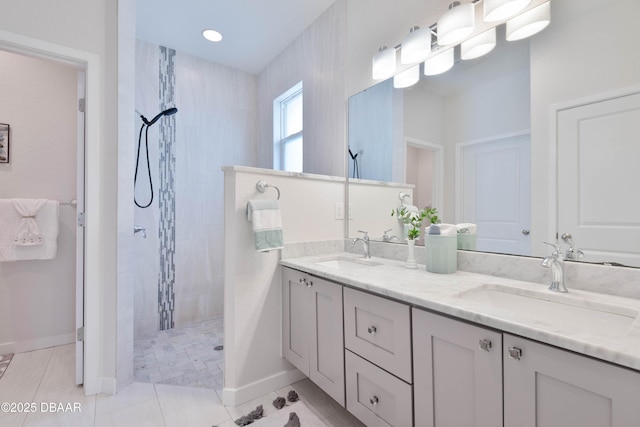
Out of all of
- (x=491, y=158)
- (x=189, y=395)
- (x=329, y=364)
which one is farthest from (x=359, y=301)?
(x=189, y=395)

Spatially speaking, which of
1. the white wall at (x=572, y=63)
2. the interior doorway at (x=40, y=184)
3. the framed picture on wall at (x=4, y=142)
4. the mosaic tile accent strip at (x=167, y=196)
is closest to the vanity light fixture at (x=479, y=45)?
the white wall at (x=572, y=63)

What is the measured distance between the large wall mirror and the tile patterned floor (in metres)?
1.30

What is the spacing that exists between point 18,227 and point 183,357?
1.58m

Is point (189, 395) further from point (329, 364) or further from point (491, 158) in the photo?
point (491, 158)

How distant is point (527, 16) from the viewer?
50.4 inches

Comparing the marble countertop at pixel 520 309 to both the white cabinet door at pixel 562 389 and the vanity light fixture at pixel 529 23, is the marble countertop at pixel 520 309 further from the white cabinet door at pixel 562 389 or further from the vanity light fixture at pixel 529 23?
the vanity light fixture at pixel 529 23

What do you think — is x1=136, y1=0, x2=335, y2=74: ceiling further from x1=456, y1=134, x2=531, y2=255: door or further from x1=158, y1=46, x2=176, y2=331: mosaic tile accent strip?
x1=456, y1=134, x2=531, y2=255: door

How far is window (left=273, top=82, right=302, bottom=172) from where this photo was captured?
9.68 ft

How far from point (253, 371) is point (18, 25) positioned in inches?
94.3

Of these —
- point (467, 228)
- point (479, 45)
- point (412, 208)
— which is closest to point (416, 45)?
point (479, 45)

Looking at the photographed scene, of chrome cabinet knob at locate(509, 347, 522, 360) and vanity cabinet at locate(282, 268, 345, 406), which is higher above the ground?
chrome cabinet knob at locate(509, 347, 522, 360)

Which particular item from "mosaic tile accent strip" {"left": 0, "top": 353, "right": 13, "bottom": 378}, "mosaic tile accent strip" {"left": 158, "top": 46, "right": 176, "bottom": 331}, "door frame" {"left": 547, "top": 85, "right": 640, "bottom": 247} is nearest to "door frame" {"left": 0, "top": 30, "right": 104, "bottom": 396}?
"mosaic tile accent strip" {"left": 0, "top": 353, "right": 13, "bottom": 378}

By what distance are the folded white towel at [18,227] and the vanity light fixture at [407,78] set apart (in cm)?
276

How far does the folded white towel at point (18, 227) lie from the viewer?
2.17 m
